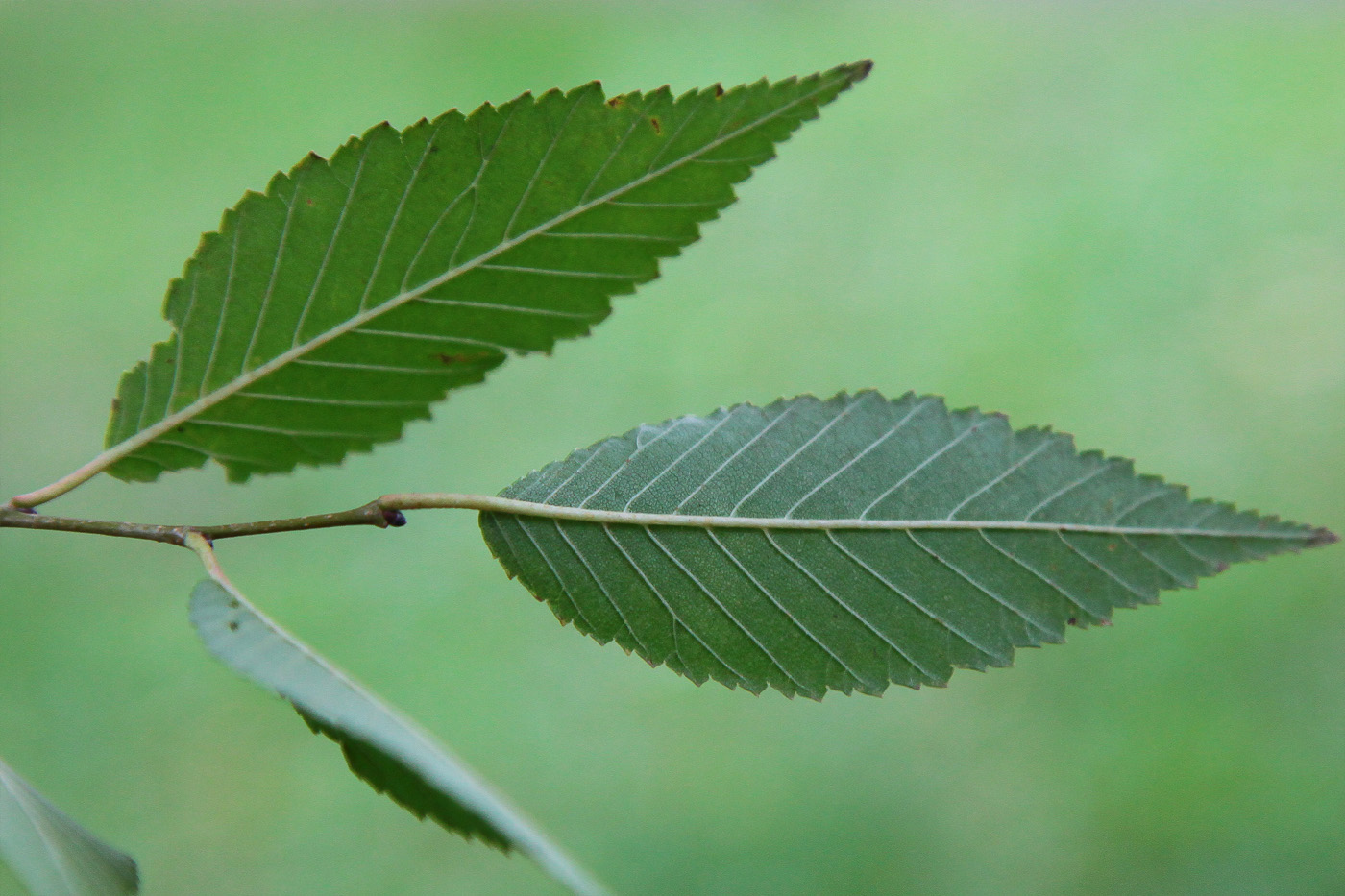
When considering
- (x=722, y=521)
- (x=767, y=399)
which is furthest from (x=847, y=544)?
(x=767, y=399)

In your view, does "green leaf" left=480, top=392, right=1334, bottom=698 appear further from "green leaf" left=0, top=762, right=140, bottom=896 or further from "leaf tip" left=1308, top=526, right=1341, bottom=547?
"green leaf" left=0, top=762, right=140, bottom=896

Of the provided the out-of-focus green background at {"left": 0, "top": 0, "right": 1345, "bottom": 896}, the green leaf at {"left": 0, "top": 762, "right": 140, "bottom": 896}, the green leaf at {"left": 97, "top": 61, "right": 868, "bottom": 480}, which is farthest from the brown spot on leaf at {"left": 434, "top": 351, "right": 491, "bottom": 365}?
the out-of-focus green background at {"left": 0, "top": 0, "right": 1345, "bottom": 896}

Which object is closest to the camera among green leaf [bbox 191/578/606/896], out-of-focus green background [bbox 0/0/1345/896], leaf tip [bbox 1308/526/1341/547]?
green leaf [bbox 191/578/606/896]

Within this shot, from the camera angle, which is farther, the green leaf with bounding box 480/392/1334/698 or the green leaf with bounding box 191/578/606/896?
the green leaf with bounding box 480/392/1334/698

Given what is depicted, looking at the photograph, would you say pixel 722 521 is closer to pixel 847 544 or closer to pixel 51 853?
pixel 847 544

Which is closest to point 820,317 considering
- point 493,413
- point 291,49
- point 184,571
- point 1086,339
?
point 1086,339

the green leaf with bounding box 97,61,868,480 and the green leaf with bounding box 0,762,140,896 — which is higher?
the green leaf with bounding box 97,61,868,480

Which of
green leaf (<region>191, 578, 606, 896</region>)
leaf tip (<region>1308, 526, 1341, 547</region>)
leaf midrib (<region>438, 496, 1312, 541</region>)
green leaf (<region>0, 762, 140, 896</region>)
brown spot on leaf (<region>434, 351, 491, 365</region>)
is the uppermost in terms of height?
brown spot on leaf (<region>434, 351, 491, 365</region>)
